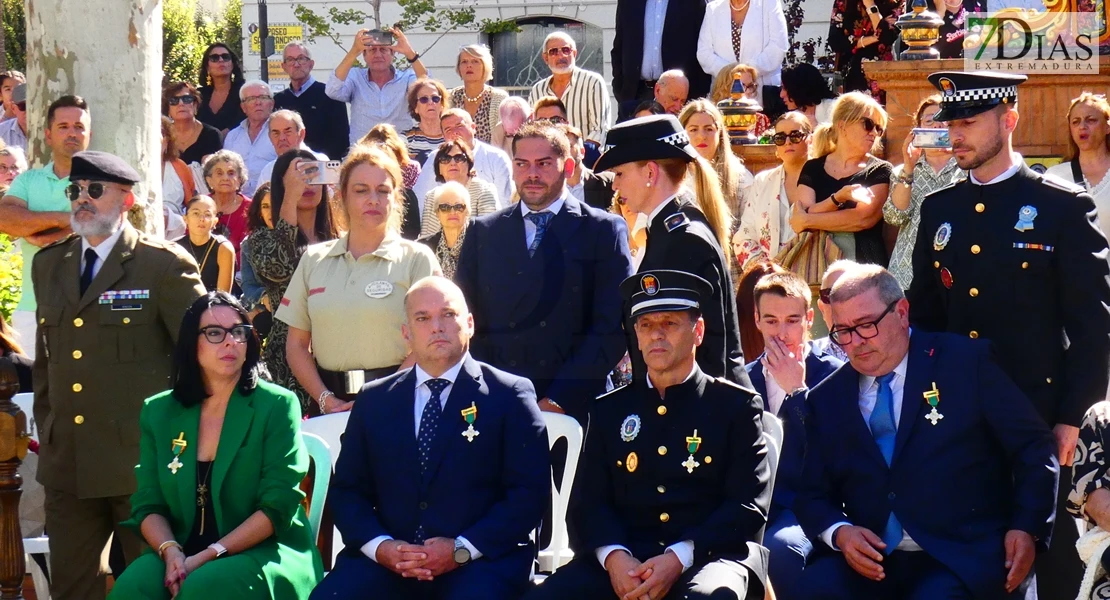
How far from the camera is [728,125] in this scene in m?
9.42

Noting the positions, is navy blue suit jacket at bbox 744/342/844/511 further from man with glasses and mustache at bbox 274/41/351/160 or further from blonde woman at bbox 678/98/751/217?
man with glasses and mustache at bbox 274/41/351/160

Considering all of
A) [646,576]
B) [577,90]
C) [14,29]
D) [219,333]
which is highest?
[14,29]

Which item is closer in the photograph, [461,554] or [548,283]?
[461,554]

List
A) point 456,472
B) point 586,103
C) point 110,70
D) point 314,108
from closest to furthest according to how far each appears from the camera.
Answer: point 456,472 < point 110,70 < point 586,103 < point 314,108

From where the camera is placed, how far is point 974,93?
4777 millimetres

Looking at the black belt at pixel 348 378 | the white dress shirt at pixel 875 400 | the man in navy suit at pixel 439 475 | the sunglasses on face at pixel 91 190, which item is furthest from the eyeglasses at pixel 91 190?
the white dress shirt at pixel 875 400

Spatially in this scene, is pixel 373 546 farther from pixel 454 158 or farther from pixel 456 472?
pixel 454 158

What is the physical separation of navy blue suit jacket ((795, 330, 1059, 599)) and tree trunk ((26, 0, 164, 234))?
11.8 ft

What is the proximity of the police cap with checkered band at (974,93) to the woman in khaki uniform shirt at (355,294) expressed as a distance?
7.12 feet

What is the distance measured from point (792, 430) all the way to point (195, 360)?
214 cm

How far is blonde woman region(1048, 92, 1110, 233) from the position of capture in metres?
7.34

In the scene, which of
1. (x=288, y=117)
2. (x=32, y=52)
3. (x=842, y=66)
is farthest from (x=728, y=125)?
(x=32, y=52)

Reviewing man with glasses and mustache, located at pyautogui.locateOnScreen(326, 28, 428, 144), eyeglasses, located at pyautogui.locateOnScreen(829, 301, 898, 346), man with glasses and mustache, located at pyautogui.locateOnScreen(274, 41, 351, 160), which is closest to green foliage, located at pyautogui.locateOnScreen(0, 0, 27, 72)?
man with glasses and mustache, located at pyautogui.locateOnScreen(274, 41, 351, 160)

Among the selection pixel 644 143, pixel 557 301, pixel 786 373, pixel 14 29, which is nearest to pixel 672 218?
pixel 644 143
